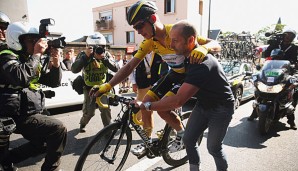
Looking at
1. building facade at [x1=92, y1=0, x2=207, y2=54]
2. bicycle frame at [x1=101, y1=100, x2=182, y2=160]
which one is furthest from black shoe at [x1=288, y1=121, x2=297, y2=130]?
building facade at [x1=92, y1=0, x2=207, y2=54]

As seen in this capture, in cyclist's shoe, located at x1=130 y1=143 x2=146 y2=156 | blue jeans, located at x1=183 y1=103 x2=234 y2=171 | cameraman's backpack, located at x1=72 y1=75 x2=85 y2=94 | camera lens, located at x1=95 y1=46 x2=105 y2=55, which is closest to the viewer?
blue jeans, located at x1=183 y1=103 x2=234 y2=171

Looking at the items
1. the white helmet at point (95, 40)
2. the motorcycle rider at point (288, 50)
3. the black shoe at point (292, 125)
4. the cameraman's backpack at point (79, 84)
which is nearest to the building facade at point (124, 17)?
the motorcycle rider at point (288, 50)

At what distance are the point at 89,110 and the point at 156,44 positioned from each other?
7.37 ft

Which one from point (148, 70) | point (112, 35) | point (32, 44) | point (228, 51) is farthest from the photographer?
point (112, 35)

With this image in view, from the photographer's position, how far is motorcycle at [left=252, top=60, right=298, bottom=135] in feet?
14.5

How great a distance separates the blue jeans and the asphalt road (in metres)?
0.85

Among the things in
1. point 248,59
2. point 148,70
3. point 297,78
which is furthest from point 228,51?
point 148,70

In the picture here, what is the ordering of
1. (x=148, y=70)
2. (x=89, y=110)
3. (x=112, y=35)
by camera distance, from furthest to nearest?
(x=112, y=35)
(x=148, y=70)
(x=89, y=110)

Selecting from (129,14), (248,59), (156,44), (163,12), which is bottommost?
(248,59)

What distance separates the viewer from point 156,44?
2941 millimetres

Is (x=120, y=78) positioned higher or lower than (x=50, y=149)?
higher

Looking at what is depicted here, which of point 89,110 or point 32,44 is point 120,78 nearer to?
point 32,44

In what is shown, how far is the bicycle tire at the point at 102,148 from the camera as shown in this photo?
2366 millimetres

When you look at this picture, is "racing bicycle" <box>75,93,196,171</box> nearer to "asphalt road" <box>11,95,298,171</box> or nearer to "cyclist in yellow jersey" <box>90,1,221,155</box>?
"cyclist in yellow jersey" <box>90,1,221,155</box>
